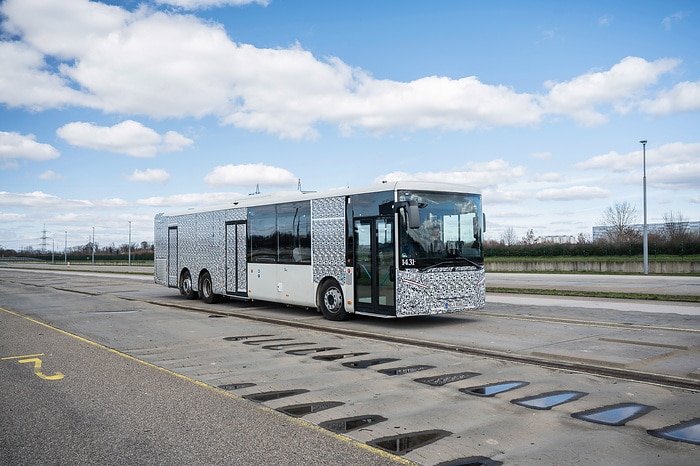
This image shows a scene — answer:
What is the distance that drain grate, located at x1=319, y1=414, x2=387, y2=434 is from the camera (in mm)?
5984

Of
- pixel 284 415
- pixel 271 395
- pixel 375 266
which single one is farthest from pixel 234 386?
pixel 375 266

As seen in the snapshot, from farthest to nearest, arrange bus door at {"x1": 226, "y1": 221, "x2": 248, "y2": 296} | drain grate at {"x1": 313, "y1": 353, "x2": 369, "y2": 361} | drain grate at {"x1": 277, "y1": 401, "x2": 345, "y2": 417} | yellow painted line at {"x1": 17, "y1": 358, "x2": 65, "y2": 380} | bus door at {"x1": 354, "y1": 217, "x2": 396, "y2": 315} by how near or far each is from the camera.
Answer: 1. bus door at {"x1": 226, "y1": 221, "x2": 248, "y2": 296}
2. bus door at {"x1": 354, "y1": 217, "x2": 396, "y2": 315}
3. drain grate at {"x1": 313, "y1": 353, "x2": 369, "y2": 361}
4. yellow painted line at {"x1": 17, "y1": 358, "x2": 65, "y2": 380}
5. drain grate at {"x1": 277, "y1": 401, "x2": 345, "y2": 417}

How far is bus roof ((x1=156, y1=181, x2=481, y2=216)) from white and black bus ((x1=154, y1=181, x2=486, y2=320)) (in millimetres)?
29

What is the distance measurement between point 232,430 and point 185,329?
8.43 m

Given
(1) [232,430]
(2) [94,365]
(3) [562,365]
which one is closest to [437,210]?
(3) [562,365]

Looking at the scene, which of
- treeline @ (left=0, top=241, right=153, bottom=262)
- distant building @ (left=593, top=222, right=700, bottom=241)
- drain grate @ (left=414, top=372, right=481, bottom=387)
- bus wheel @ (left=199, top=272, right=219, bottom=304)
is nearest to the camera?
drain grate @ (left=414, top=372, right=481, bottom=387)

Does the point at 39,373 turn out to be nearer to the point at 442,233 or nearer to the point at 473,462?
the point at 473,462

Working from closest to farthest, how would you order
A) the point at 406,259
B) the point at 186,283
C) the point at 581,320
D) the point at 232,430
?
the point at 232,430 → the point at 406,259 → the point at 581,320 → the point at 186,283

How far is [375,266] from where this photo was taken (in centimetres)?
1383

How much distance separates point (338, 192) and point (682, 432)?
1039cm

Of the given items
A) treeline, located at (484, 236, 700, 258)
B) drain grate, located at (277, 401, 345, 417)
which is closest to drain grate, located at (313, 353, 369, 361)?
drain grate, located at (277, 401, 345, 417)

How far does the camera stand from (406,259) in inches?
522

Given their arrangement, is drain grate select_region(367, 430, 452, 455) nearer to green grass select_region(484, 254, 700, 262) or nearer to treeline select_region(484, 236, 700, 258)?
green grass select_region(484, 254, 700, 262)

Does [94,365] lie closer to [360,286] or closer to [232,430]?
[232,430]
